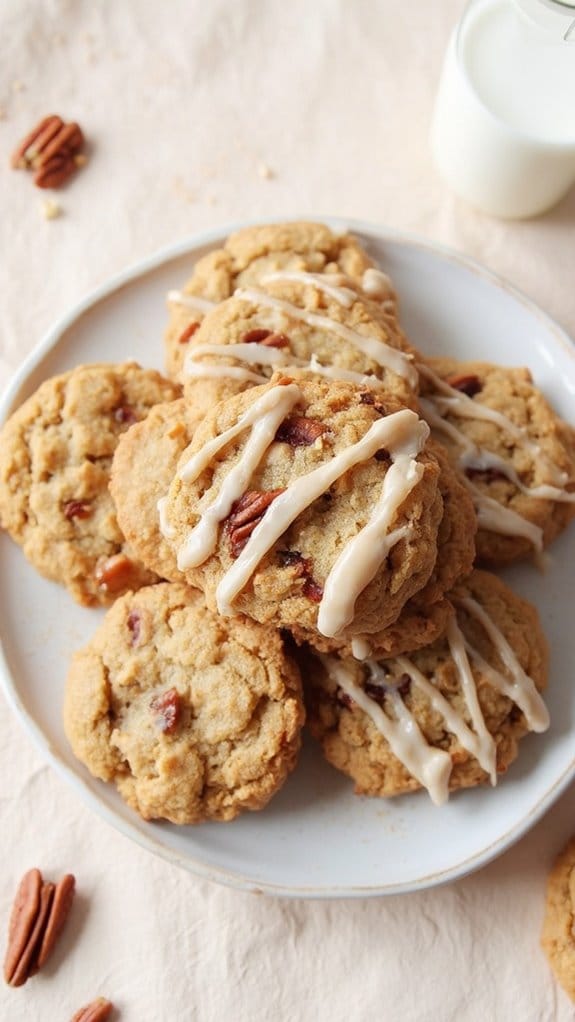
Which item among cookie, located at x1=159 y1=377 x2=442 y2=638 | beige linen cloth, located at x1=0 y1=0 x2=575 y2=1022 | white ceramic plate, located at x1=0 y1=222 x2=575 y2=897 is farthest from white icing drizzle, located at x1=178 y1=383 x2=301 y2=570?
beige linen cloth, located at x1=0 y1=0 x2=575 y2=1022

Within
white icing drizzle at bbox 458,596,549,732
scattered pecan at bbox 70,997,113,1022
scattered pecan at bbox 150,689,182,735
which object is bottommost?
scattered pecan at bbox 70,997,113,1022

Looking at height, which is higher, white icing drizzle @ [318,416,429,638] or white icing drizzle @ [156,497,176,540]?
white icing drizzle @ [156,497,176,540]

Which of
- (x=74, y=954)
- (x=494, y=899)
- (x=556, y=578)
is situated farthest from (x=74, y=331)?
(x=494, y=899)

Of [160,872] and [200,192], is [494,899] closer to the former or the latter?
[160,872]

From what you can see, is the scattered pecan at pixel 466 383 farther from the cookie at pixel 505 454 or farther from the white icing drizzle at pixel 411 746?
the white icing drizzle at pixel 411 746

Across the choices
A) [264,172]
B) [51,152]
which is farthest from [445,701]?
[51,152]

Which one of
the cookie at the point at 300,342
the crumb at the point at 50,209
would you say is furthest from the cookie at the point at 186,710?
the crumb at the point at 50,209

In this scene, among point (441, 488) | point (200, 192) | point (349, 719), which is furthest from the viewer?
point (200, 192)

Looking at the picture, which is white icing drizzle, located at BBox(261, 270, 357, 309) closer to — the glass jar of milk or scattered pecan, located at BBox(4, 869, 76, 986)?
the glass jar of milk
